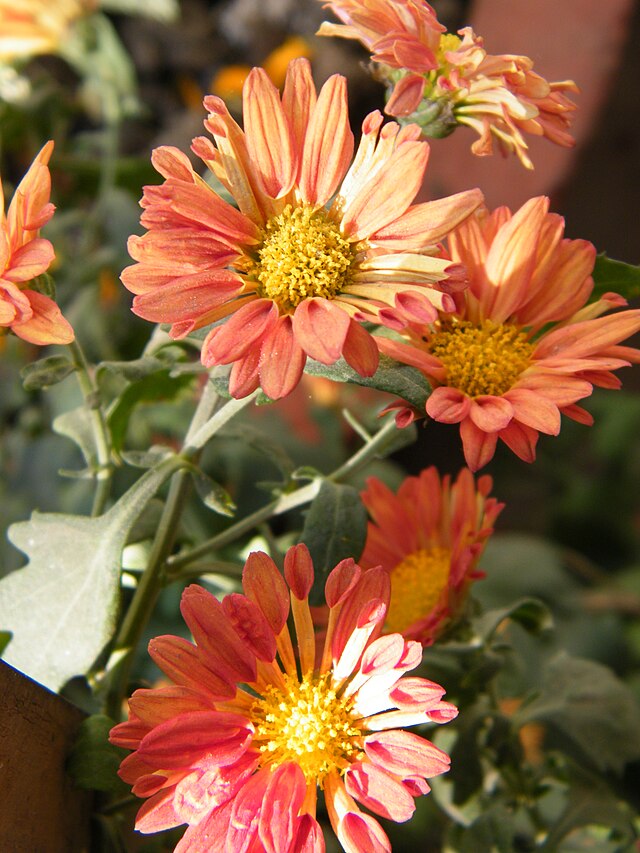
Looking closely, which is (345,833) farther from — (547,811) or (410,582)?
(547,811)

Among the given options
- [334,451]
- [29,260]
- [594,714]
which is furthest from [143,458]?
[334,451]

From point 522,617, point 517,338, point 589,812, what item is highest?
point 517,338

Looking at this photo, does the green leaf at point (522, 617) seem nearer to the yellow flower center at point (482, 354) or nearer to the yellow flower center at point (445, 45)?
the yellow flower center at point (482, 354)

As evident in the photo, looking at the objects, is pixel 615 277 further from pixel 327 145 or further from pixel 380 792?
pixel 380 792

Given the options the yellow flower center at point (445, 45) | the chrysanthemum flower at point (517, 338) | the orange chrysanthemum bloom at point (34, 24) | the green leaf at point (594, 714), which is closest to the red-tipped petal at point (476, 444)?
the chrysanthemum flower at point (517, 338)

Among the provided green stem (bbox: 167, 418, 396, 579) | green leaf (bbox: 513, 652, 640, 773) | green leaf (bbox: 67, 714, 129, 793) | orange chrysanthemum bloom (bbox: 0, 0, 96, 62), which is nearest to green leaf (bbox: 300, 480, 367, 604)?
green stem (bbox: 167, 418, 396, 579)

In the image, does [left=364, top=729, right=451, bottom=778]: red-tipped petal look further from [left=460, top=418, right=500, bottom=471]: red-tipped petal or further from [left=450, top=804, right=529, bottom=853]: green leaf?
[left=450, top=804, right=529, bottom=853]: green leaf

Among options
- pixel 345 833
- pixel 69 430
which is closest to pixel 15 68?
pixel 69 430
